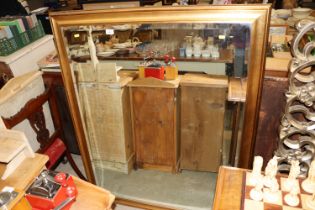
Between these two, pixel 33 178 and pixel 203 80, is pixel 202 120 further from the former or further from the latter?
pixel 33 178

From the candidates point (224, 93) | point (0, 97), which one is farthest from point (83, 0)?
point (224, 93)

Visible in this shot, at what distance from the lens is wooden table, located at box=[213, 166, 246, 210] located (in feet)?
3.98

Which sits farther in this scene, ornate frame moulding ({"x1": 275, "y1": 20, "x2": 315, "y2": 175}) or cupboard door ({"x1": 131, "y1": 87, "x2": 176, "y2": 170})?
cupboard door ({"x1": 131, "y1": 87, "x2": 176, "y2": 170})

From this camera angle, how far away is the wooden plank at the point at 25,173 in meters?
1.21

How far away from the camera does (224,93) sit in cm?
179

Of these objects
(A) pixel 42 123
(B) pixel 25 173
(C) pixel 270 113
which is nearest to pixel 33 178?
(B) pixel 25 173

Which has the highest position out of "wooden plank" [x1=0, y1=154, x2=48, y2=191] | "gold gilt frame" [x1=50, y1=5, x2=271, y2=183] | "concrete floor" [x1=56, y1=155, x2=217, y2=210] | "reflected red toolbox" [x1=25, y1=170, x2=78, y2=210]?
"gold gilt frame" [x1=50, y1=5, x2=271, y2=183]

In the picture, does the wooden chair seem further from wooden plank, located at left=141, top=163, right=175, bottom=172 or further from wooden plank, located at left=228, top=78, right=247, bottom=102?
wooden plank, located at left=228, top=78, right=247, bottom=102

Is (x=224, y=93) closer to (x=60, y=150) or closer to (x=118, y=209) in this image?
(x=118, y=209)

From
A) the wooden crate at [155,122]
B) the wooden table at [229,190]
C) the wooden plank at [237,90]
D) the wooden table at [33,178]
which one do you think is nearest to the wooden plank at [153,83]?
the wooden crate at [155,122]

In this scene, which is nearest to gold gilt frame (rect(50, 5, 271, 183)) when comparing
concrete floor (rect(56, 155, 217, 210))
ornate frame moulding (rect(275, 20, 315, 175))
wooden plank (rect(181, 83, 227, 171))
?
ornate frame moulding (rect(275, 20, 315, 175))

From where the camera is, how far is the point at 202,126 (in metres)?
2.00

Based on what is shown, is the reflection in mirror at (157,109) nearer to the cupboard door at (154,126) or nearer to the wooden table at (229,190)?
the cupboard door at (154,126)

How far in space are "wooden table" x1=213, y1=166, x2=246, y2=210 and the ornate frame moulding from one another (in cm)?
27
